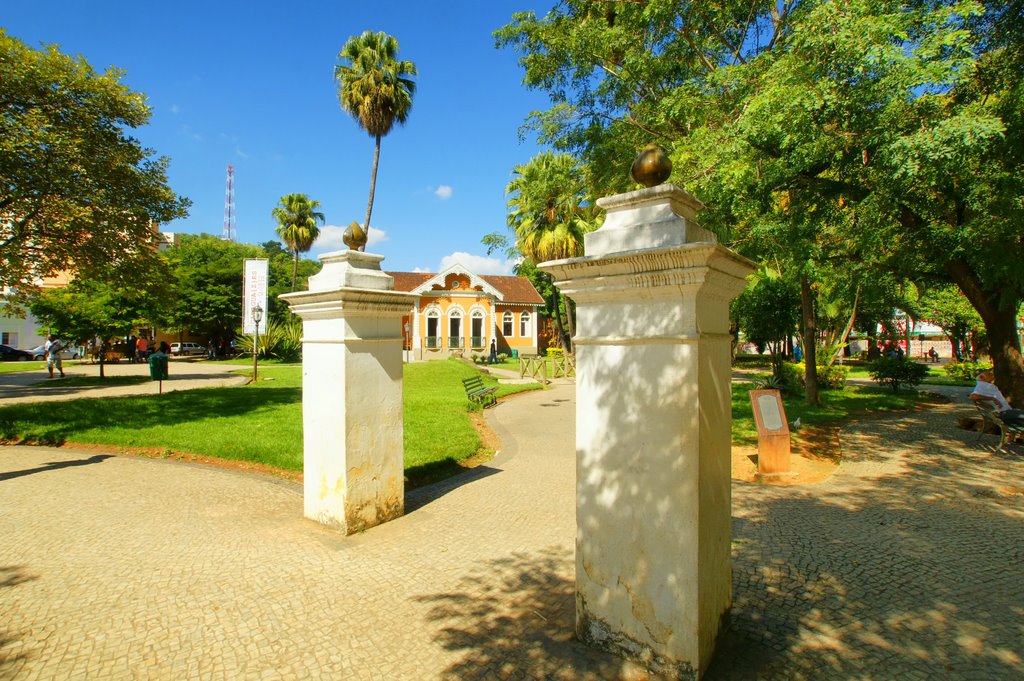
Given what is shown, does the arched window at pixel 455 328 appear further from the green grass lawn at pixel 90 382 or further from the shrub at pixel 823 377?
the shrub at pixel 823 377

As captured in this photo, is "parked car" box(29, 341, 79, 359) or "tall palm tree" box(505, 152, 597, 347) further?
"parked car" box(29, 341, 79, 359)

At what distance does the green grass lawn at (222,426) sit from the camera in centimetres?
764

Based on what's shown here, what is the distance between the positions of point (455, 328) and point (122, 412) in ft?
95.3

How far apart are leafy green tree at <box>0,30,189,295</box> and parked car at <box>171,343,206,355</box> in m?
33.9

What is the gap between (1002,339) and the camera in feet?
33.3

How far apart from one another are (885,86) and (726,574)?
5.93m

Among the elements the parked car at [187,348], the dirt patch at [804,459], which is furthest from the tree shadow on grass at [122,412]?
the parked car at [187,348]

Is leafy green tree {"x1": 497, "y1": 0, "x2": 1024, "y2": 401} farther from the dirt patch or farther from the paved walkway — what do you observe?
the paved walkway

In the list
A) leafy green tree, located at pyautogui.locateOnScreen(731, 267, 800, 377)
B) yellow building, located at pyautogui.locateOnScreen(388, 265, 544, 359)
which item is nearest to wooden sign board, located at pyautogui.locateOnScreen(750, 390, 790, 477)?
leafy green tree, located at pyautogui.locateOnScreen(731, 267, 800, 377)

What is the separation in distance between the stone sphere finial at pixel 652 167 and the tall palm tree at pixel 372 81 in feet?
75.9

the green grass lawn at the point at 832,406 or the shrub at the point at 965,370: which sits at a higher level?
the shrub at the point at 965,370

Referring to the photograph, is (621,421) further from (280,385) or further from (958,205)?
(280,385)

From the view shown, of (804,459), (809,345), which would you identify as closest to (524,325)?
(809,345)

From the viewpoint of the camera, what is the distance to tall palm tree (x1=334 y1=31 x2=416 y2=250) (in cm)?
2297
